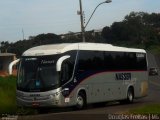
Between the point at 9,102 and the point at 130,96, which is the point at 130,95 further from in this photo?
the point at 9,102

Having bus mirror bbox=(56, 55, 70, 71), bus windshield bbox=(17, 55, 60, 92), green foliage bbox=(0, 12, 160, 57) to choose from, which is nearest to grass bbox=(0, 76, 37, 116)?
bus windshield bbox=(17, 55, 60, 92)

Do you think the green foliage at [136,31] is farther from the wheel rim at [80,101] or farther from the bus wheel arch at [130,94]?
the wheel rim at [80,101]

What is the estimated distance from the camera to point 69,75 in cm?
2525

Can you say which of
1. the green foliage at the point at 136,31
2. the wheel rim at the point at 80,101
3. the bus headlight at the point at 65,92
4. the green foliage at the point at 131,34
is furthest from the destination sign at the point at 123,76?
the green foliage at the point at 136,31

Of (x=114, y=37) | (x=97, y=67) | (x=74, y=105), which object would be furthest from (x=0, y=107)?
(x=114, y=37)

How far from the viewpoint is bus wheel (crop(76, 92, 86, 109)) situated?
2622 cm

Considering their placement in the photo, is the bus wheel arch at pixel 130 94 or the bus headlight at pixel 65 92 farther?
the bus wheel arch at pixel 130 94

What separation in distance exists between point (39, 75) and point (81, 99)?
299cm

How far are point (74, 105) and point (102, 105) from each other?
5.10 meters

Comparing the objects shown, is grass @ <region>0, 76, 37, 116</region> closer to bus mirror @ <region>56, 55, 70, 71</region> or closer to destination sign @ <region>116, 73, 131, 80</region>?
bus mirror @ <region>56, 55, 70, 71</region>

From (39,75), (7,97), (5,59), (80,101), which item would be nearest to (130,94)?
(80,101)

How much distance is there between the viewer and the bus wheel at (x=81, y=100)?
26.2 m

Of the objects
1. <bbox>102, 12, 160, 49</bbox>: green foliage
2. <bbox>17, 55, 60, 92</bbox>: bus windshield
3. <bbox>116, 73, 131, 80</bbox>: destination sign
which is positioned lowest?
<bbox>116, 73, 131, 80</bbox>: destination sign

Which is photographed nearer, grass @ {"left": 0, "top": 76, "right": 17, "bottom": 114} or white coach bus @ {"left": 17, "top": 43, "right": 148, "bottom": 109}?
white coach bus @ {"left": 17, "top": 43, "right": 148, "bottom": 109}
